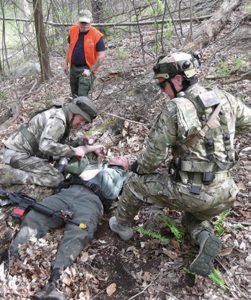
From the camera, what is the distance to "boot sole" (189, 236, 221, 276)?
3.62 meters

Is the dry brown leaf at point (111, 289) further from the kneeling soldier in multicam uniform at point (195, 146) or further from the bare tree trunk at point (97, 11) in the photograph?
the bare tree trunk at point (97, 11)

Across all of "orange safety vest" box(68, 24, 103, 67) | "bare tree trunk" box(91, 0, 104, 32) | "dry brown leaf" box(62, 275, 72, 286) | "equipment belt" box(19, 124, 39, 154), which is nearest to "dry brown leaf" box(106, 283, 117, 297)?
"dry brown leaf" box(62, 275, 72, 286)

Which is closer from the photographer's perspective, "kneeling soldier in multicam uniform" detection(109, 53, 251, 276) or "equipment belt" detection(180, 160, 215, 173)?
"kneeling soldier in multicam uniform" detection(109, 53, 251, 276)

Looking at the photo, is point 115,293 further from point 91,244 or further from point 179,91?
point 179,91

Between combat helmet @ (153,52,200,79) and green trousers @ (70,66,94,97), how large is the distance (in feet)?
13.4

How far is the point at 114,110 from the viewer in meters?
7.14

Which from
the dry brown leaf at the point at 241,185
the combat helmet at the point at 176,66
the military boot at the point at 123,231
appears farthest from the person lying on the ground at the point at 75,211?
the combat helmet at the point at 176,66

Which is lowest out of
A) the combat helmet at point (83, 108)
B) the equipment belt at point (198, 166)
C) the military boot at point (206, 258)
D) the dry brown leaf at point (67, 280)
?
the dry brown leaf at point (67, 280)

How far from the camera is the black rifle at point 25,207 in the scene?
457cm

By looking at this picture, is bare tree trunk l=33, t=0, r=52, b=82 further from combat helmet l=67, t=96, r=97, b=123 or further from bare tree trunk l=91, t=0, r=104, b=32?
combat helmet l=67, t=96, r=97, b=123

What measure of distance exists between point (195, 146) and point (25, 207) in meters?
2.29

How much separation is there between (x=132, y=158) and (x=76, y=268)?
7.79 ft

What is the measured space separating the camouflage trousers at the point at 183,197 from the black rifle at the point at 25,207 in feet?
2.00

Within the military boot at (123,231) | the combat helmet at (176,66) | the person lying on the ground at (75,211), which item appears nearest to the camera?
the combat helmet at (176,66)
